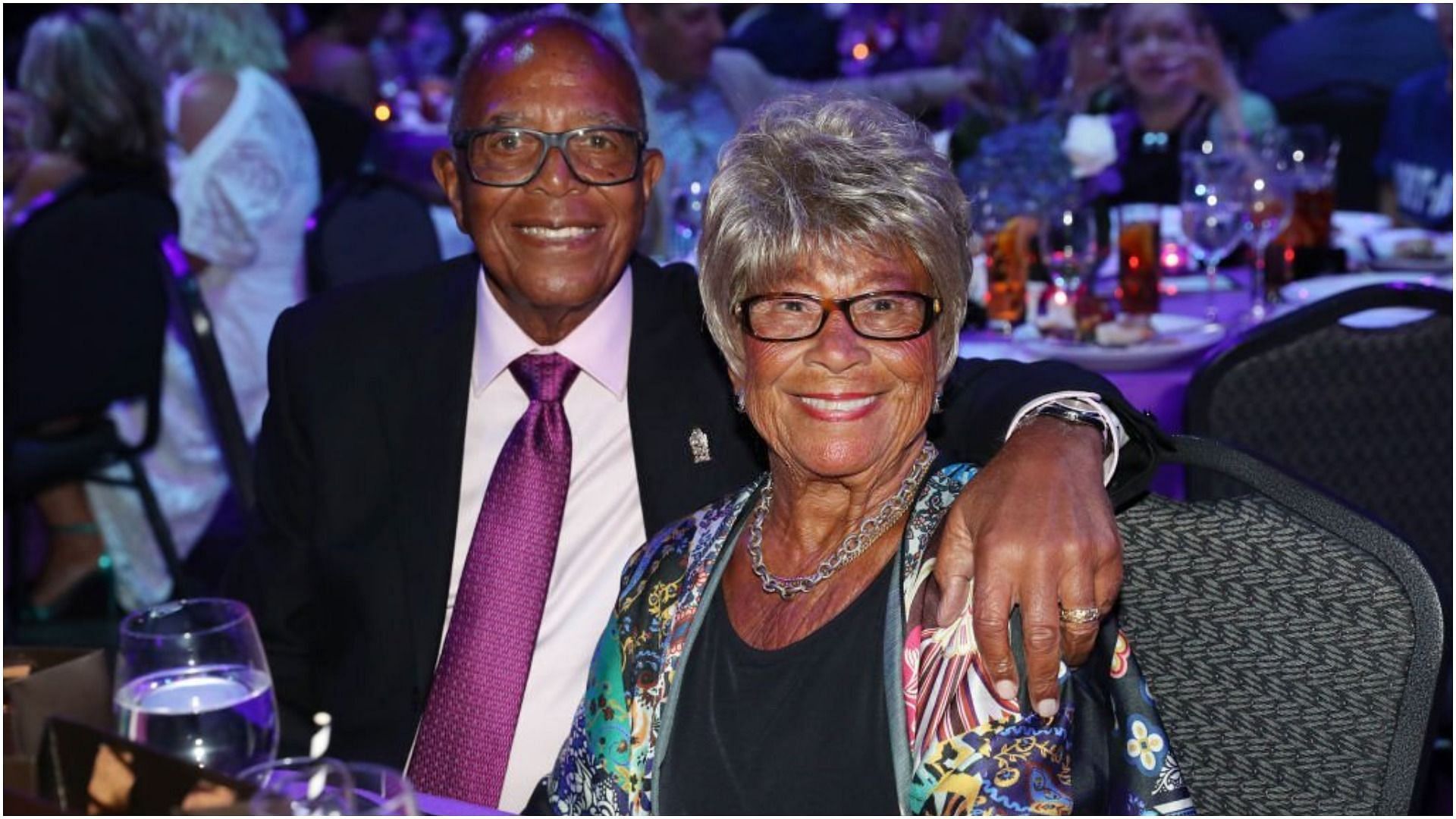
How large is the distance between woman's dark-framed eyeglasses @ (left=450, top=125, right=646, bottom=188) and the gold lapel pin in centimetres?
37

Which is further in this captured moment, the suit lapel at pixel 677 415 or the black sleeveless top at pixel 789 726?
the suit lapel at pixel 677 415

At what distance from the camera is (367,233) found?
3.96 metres

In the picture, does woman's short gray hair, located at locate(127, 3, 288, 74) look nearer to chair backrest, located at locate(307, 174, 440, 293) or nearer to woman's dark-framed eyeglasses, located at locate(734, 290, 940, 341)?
chair backrest, located at locate(307, 174, 440, 293)

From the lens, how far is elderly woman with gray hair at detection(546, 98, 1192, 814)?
165 cm

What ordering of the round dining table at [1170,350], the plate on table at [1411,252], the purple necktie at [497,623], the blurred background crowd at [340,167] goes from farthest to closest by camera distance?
the plate on table at [1411,252], the blurred background crowd at [340,167], the round dining table at [1170,350], the purple necktie at [497,623]

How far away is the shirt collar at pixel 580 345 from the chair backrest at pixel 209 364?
5.59ft

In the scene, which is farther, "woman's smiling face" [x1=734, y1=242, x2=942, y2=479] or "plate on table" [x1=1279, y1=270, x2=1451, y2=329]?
"plate on table" [x1=1279, y1=270, x2=1451, y2=329]

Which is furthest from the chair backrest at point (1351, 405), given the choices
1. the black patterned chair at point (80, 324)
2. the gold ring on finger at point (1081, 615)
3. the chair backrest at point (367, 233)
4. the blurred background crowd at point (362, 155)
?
the black patterned chair at point (80, 324)

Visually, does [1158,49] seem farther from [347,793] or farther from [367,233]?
[347,793]

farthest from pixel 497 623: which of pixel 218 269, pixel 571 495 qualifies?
pixel 218 269

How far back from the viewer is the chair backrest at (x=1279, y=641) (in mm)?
1605

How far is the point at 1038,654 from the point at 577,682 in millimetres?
920

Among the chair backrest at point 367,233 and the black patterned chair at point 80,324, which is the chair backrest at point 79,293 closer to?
the black patterned chair at point 80,324

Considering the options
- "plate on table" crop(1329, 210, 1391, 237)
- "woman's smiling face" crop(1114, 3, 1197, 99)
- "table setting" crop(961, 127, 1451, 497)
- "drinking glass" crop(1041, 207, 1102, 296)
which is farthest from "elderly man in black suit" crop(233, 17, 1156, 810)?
"woman's smiling face" crop(1114, 3, 1197, 99)
